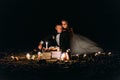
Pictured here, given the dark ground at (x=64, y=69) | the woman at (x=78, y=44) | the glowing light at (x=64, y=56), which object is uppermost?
the woman at (x=78, y=44)

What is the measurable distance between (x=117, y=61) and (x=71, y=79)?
9.56ft

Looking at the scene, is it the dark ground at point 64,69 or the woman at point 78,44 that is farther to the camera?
the woman at point 78,44

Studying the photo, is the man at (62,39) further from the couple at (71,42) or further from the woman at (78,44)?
the woman at (78,44)

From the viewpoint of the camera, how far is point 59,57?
1186 cm

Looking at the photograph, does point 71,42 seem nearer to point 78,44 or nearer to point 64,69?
point 78,44

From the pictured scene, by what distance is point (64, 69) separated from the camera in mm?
9758

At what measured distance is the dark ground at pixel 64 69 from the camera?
28.8 feet

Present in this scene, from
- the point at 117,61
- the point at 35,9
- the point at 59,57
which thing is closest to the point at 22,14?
the point at 35,9

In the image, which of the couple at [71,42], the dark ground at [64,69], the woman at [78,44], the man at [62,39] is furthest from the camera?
the woman at [78,44]

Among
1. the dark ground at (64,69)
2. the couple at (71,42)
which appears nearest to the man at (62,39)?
the couple at (71,42)

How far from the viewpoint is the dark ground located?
8789mm

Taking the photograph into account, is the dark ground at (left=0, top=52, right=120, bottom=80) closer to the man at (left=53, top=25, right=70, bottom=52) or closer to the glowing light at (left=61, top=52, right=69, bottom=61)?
the glowing light at (left=61, top=52, right=69, bottom=61)

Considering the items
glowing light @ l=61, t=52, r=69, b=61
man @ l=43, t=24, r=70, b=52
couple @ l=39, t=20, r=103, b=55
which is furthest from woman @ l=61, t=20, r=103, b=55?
glowing light @ l=61, t=52, r=69, b=61

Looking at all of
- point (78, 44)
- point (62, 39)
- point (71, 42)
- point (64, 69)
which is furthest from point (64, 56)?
point (64, 69)
